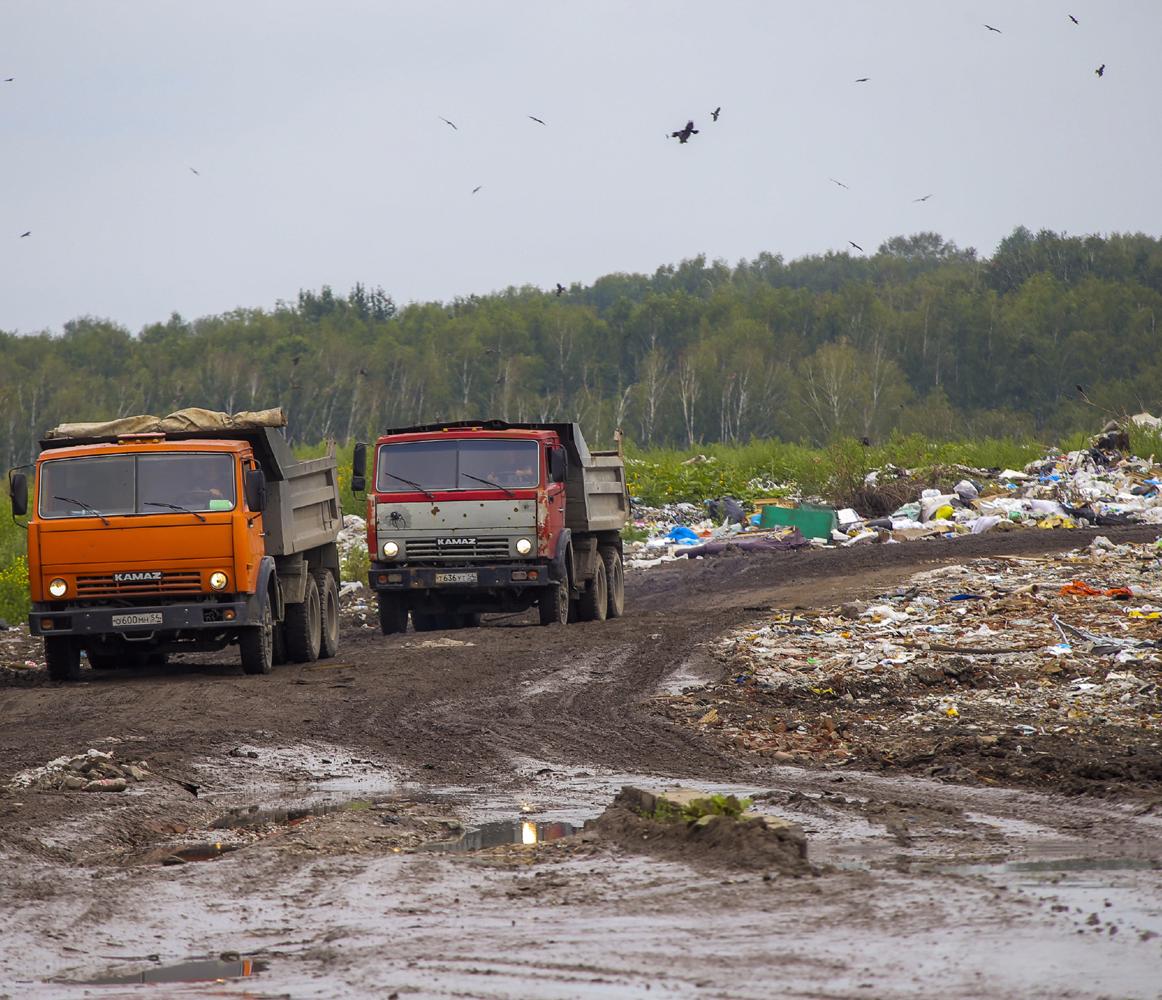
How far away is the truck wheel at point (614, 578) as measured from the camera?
21534 mm

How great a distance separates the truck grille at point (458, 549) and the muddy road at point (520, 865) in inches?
224

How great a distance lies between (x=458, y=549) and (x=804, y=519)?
13.3m

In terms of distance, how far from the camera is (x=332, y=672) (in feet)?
49.3

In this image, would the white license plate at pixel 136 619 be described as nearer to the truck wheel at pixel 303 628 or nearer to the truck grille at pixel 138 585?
the truck grille at pixel 138 585

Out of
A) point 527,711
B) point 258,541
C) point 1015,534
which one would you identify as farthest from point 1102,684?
point 1015,534

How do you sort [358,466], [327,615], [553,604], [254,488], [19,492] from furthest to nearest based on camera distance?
[553,604] → [358,466] → [327,615] → [254,488] → [19,492]

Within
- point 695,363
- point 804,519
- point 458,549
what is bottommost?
point 804,519

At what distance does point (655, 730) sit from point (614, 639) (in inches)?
234

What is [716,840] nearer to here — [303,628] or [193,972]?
[193,972]

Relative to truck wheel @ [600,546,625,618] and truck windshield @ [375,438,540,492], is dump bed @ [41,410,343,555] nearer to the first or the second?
truck windshield @ [375,438,540,492]

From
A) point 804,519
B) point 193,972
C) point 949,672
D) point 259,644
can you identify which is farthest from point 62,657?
point 804,519

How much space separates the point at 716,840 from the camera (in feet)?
21.6

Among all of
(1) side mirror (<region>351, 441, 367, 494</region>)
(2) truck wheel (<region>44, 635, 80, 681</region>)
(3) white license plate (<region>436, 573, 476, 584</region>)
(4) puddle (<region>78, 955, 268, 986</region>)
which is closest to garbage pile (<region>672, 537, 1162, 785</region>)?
(3) white license plate (<region>436, 573, 476, 584</region>)

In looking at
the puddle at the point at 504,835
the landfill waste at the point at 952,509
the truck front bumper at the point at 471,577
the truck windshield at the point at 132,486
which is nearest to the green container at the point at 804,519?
the landfill waste at the point at 952,509
